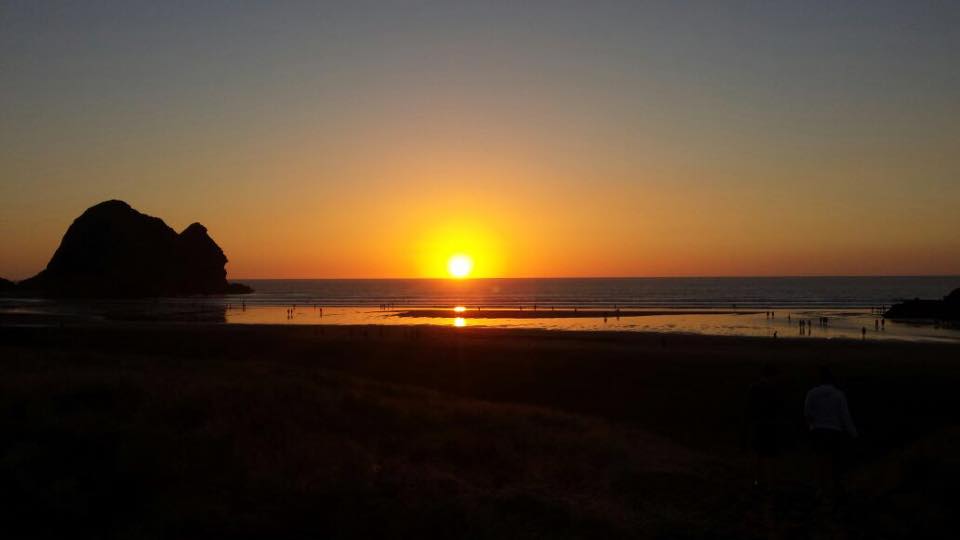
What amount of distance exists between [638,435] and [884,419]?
25.9ft

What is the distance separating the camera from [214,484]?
31.8ft

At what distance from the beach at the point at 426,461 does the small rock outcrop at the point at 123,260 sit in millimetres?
152114

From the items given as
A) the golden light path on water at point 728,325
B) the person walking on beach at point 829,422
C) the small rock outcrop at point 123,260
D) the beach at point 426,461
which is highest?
the small rock outcrop at point 123,260

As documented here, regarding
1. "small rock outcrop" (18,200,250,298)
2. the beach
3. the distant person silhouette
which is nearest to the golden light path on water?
the beach

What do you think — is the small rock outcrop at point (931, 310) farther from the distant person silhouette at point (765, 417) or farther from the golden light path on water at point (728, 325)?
the distant person silhouette at point (765, 417)

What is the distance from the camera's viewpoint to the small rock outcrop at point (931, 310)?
232ft

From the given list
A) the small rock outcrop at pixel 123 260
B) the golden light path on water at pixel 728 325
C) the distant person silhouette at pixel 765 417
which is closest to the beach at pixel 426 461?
the distant person silhouette at pixel 765 417

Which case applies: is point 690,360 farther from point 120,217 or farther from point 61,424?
point 120,217

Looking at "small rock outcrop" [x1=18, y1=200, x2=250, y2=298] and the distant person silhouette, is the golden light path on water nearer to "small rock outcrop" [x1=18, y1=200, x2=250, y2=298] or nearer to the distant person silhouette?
the distant person silhouette

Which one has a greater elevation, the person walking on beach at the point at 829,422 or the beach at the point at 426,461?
the person walking on beach at the point at 829,422

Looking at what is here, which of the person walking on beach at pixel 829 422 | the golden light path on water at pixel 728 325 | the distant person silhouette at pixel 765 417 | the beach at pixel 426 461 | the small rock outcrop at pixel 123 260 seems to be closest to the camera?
the beach at pixel 426 461

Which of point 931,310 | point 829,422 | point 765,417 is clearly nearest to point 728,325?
point 931,310

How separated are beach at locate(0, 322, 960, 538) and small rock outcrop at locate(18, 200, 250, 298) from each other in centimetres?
15211

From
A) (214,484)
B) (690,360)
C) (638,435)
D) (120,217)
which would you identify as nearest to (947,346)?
(690,360)
